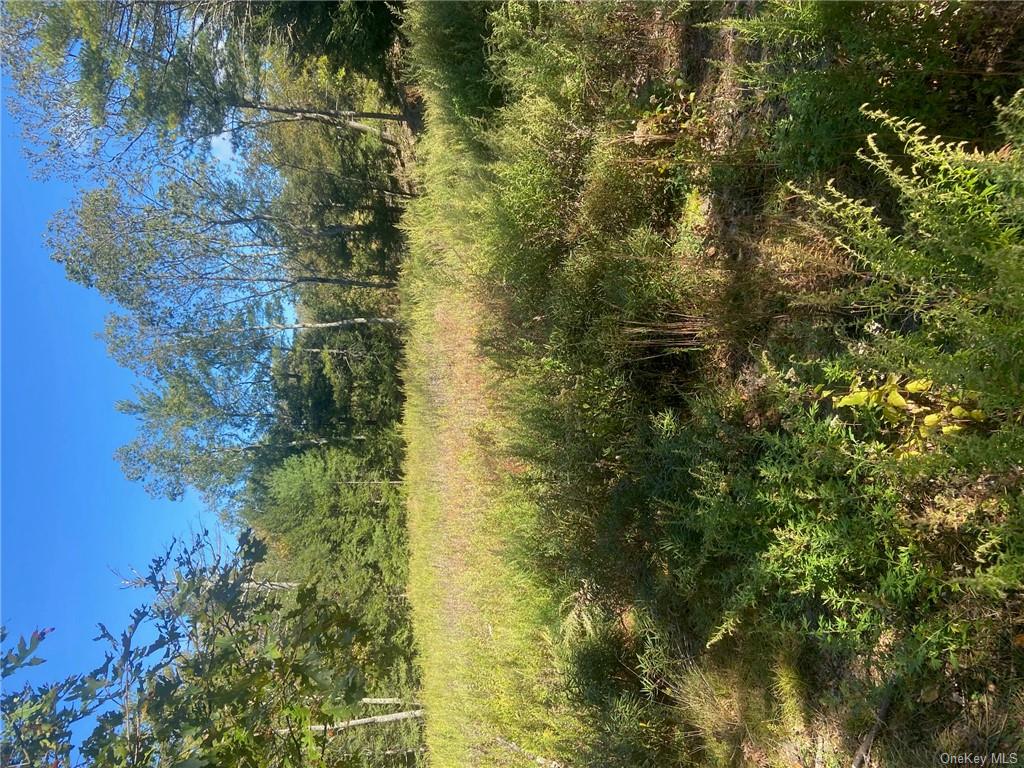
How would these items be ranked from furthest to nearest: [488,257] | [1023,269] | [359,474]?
[359,474]
[488,257]
[1023,269]

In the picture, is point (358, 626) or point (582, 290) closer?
point (358, 626)

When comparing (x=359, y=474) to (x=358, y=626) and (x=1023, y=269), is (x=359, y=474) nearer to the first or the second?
(x=358, y=626)

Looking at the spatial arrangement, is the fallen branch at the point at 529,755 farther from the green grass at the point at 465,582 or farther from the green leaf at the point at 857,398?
the green leaf at the point at 857,398

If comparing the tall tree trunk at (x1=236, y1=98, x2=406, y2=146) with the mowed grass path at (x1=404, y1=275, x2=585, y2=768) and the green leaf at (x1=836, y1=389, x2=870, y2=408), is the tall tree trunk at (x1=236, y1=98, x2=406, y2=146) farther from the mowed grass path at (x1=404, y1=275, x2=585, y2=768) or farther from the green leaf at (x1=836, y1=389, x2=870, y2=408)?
the green leaf at (x1=836, y1=389, x2=870, y2=408)

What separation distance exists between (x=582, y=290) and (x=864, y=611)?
2.67 m

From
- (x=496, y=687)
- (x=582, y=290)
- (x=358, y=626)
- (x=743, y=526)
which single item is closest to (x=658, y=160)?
(x=582, y=290)

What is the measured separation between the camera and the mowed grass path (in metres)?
5.34

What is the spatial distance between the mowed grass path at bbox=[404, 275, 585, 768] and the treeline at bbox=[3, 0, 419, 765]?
1032 millimetres

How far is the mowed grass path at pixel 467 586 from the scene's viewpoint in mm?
5336

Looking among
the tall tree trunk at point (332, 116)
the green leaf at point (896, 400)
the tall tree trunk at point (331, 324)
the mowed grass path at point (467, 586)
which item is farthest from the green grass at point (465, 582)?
the green leaf at point (896, 400)

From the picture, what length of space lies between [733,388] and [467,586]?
471cm

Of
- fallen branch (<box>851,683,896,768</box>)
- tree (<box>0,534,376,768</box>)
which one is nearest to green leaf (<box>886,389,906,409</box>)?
fallen branch (<box>851,683,896,768</box>)

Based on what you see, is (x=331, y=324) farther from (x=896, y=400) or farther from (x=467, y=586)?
(x=896, y=400)

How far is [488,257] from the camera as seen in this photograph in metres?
5.20
